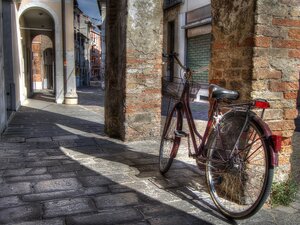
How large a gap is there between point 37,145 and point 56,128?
1780 millimetres

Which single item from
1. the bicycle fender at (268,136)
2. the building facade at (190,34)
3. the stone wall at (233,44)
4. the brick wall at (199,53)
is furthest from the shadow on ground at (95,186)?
the brick wall at (199,53)

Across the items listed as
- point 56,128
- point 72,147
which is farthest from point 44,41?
point 72,147

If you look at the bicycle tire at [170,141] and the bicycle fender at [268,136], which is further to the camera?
the bicycle tire at [170,141]

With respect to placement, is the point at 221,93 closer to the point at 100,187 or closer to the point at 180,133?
the point at 180,133

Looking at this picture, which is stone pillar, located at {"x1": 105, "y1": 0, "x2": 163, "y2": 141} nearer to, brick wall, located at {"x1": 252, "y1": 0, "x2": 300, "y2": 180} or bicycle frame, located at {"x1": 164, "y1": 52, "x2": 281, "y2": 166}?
bicycle frame, located at {"x1": 164, "y1": 52, "x2": 281, "y2": 166}

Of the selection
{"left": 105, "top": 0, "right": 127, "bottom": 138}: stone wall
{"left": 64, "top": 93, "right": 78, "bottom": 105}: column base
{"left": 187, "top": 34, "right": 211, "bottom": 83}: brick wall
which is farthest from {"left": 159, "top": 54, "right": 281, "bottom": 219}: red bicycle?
{"left": 187, "top": 34, "right": 211, "bottom": 83}: brick wall

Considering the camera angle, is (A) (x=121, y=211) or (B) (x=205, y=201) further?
(B) (x=205, y=201)

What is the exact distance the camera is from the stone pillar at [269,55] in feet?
9.80

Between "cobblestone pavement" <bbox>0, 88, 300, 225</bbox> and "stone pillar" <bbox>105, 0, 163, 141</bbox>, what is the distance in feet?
1.28

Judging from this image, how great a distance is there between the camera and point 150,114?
20.1ft

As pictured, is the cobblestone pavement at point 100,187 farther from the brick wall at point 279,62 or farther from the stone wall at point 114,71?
the brick wall at point 279,62

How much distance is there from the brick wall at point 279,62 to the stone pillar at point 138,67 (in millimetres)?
3197

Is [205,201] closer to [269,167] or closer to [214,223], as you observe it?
[214,223]

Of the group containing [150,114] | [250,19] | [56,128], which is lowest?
[56,128]
